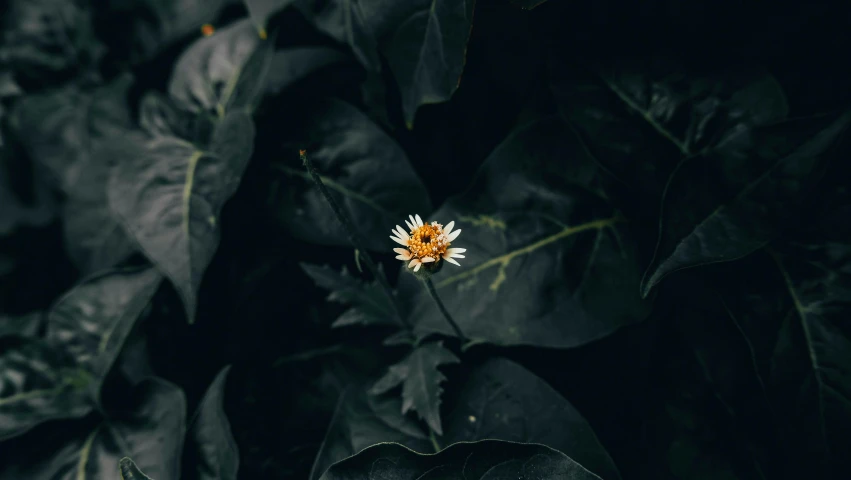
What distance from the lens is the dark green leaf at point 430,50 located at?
126 centimetres

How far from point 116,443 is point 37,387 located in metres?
0.29

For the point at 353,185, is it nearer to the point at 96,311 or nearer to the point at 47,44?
the point at 96,311

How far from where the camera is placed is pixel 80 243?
6.58 ft

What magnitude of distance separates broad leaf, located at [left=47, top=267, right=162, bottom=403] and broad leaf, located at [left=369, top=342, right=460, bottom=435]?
0.71m

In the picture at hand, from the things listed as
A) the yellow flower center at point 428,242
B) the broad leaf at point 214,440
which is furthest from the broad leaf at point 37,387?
the yellow flower center at point 428,242

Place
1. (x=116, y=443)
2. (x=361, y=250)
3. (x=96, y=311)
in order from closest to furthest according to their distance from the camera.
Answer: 1. (x=361, y=250)
2. (x=116, y=443)
3. (x=96, y=311)

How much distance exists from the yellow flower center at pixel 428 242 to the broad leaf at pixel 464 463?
0.36m

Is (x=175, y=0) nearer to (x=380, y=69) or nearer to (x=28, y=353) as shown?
(x=380, y=69)

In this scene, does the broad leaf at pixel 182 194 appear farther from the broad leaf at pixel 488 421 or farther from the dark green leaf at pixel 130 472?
the broad leaf at pixel 488 421

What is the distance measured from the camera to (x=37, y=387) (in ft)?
5.12

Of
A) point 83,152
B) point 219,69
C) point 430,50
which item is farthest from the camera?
point 83,152

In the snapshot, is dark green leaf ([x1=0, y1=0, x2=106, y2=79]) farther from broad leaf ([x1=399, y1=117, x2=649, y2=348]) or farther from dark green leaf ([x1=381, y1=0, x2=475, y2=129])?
broad leaf ([x1=399, y1=117, x2=649, y2=348])

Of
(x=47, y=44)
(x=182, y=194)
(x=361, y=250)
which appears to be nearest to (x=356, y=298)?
(x=361, y=250)

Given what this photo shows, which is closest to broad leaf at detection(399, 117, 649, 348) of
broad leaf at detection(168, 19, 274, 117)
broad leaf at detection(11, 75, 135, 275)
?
broad leaf at detection(168, 19, 274, 117)
